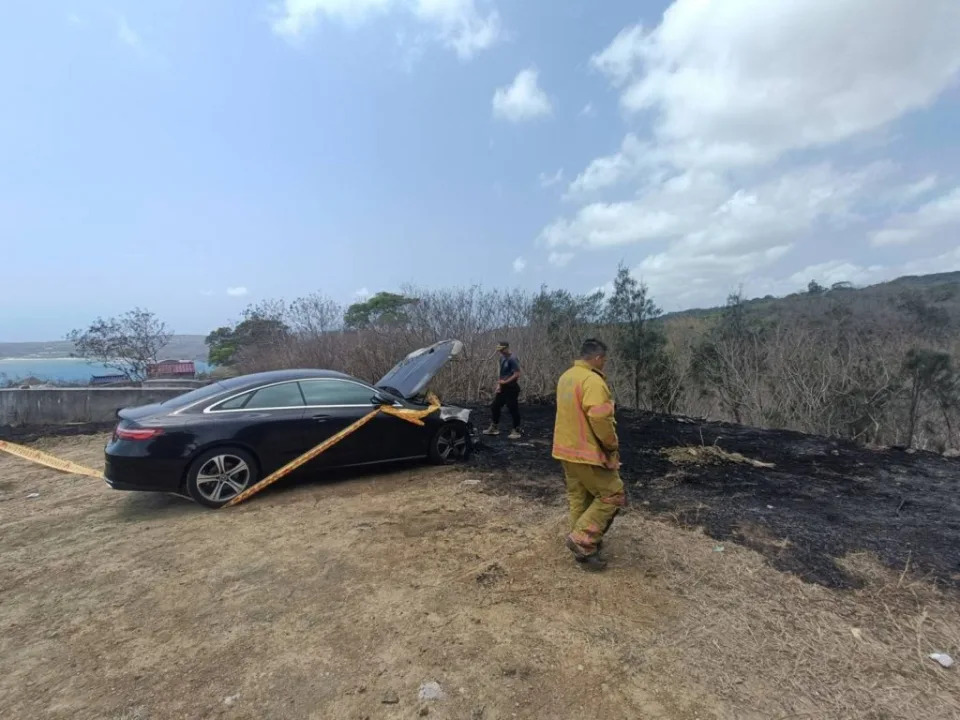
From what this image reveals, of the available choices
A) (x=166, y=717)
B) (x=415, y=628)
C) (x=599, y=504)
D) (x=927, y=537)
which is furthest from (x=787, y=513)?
(x=166, y=717)

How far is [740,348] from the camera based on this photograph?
655 inches

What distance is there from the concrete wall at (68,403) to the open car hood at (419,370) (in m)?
7.07

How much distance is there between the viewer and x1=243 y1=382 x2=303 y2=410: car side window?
5632 millimetres

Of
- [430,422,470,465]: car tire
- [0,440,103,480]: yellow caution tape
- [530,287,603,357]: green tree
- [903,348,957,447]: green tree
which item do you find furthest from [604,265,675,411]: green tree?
[0,440,103,480]: yellow caution tape

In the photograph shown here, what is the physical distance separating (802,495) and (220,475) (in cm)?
620

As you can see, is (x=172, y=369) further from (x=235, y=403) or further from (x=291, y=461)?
(x=291, y=461)

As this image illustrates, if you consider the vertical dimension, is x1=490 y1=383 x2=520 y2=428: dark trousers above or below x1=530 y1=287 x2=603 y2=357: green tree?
below

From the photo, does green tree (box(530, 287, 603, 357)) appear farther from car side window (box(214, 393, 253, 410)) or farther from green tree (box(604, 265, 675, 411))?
car side window (box(214, 393, 253, 410))

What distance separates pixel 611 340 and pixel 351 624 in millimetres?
15029

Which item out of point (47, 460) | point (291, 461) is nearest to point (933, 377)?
point (291, 461)

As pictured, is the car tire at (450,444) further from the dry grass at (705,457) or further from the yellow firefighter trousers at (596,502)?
the yellow firefighter trousers at (596,502)

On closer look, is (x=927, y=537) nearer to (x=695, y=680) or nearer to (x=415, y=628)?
(x=695, y=680)

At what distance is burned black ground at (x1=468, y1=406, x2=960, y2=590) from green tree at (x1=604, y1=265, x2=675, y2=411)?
7.61m

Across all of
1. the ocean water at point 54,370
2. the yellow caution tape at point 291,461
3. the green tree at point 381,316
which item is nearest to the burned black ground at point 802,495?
the yellow caution tape at point 291,461
